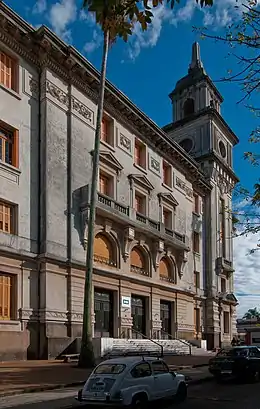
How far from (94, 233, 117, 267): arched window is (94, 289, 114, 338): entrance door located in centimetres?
184

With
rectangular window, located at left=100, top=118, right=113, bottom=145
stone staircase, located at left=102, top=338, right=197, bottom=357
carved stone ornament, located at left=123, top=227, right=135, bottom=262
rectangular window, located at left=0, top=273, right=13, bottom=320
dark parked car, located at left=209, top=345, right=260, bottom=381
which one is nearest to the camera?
dark parked car, located at left=209, top=345, right=260, bottom=381

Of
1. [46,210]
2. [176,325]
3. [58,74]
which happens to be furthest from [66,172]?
[176,325]

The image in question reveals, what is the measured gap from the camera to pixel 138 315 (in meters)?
38.2

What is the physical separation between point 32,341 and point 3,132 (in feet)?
34.3

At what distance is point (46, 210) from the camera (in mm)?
29297

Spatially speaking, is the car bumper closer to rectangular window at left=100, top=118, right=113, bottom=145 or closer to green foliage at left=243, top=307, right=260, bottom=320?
rectangular window at left=100, top=118, right=113, bottom=145

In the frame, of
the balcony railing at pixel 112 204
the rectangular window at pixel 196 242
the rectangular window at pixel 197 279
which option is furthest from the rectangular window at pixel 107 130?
the rectangular window at pixel 197 279

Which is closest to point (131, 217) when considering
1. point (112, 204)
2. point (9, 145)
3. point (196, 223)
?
point (112, 204)

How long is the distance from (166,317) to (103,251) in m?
10.3

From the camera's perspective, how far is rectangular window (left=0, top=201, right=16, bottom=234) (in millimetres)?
27469

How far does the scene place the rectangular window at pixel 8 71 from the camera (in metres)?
28.5

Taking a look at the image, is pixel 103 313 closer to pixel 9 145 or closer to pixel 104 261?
pixel 104 261

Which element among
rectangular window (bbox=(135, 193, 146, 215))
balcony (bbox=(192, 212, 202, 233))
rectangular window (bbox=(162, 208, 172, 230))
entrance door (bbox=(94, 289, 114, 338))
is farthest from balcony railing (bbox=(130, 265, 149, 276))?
balcony (bbox=(192, 212, 202, 233))

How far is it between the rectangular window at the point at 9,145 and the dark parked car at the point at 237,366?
1389 centimetres
